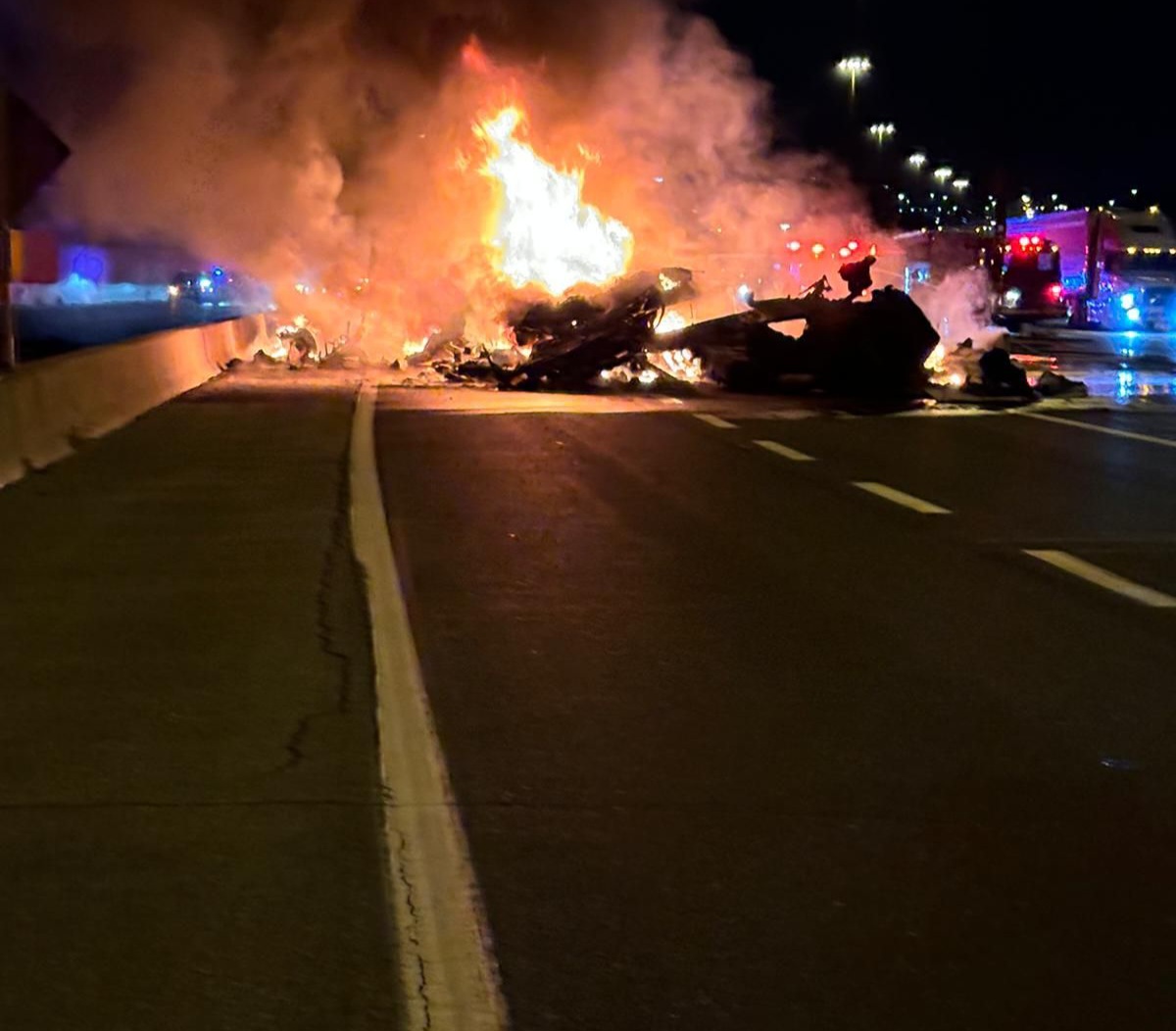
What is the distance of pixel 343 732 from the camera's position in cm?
606

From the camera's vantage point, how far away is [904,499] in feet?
39.8

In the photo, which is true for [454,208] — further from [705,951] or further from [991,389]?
[705,951]

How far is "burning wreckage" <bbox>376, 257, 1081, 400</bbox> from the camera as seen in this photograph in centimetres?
2272

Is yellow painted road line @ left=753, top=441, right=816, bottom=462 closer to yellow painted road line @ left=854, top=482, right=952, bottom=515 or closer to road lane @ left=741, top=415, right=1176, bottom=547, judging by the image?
road lane @ left=741, top=415, right=1176, bottom=547

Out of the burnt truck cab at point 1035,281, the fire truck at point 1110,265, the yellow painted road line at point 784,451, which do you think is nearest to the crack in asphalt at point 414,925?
the yellow painted road line at point 784,451

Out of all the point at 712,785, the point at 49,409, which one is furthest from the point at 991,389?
the point at 712,785

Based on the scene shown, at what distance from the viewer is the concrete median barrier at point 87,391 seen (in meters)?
13.1

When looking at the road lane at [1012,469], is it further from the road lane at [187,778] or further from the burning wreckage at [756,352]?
the road lane at [187,778]

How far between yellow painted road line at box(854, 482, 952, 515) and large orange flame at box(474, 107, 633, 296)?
16.9m

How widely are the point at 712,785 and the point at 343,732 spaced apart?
1.43 m

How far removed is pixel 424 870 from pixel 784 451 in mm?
10917

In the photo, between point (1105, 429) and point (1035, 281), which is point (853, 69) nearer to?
point (1035, 281)

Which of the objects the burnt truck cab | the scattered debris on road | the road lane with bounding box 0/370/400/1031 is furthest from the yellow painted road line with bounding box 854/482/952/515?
the burnt truck cab

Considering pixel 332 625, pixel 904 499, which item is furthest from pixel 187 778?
pixel 904 499
